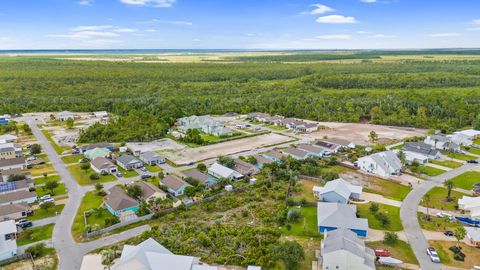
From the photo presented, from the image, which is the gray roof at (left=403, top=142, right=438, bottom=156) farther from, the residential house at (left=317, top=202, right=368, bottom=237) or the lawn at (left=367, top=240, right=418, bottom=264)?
the lawn at (left=367, top=240, right=418, bottom=264)

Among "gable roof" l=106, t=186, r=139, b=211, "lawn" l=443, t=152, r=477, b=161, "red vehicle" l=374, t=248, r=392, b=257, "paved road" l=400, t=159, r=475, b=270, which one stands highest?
"gable roof" l=106, t=186, r=139, b=211

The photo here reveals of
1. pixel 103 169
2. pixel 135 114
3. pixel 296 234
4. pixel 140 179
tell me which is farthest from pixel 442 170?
pixel 135 114

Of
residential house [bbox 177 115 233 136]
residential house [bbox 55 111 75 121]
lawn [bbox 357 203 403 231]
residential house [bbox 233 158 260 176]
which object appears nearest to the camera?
lawn [bbox 357 203 403 231]

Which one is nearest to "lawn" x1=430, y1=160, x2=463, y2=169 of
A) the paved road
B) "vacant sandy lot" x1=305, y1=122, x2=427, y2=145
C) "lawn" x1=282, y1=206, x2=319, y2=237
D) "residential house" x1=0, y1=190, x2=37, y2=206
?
the paved road

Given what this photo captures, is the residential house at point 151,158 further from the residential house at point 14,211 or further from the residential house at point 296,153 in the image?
the residential house at point 296,153

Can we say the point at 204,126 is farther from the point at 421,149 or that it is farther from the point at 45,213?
the point at 421,149

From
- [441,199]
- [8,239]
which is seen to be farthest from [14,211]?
[441,199]
